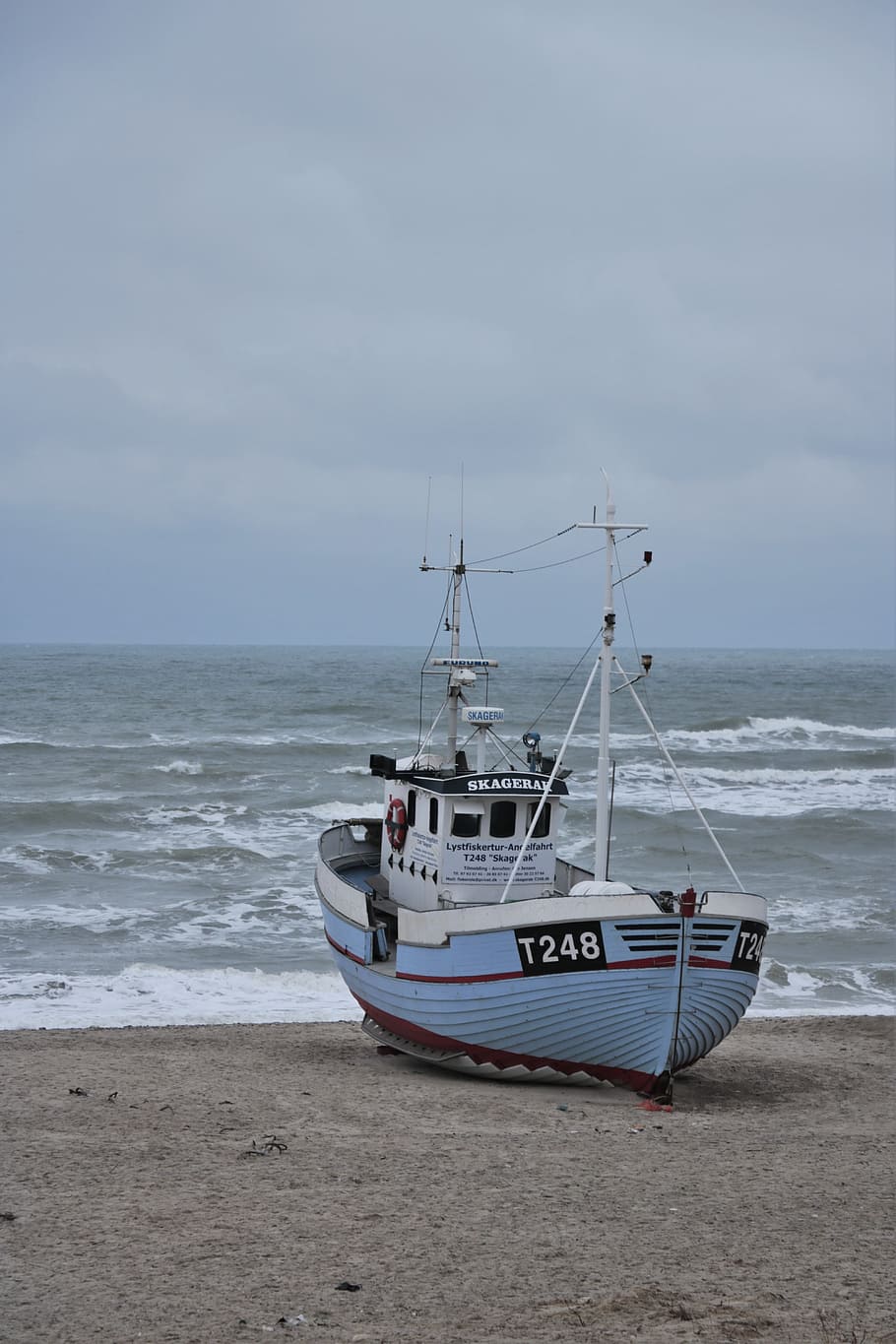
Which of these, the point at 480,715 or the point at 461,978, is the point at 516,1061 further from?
the point at 480,715

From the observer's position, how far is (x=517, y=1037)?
42.4 ft

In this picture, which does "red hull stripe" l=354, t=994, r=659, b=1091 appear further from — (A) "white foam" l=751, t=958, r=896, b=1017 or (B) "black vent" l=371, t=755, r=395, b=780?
(A) "white foam" l=751, t=958, r=896, b=1017

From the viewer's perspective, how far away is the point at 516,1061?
13.2 m

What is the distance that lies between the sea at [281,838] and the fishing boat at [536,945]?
2208 millimetres

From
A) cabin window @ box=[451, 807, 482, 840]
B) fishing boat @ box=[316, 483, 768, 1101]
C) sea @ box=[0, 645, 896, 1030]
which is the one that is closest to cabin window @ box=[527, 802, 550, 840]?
fishing boat @ box=[316, 483, 768, 1101]

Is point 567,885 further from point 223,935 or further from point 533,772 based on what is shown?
point 223,935

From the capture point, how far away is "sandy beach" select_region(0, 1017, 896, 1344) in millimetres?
7473

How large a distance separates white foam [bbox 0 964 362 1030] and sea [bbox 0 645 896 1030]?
0.05 m

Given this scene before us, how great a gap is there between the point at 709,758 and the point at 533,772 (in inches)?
1445

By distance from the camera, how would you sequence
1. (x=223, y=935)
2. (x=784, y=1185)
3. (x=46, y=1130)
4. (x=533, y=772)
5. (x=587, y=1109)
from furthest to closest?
(x=223, y=935), (x=533, y=772), (x=587, y=1109), (x=46, y=1130), (x=784, y=1185)

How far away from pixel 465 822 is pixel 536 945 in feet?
7.97

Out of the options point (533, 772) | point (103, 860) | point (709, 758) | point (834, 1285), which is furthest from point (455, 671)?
point (709, 758)

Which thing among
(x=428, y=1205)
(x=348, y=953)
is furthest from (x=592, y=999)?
(x=348, y=953)

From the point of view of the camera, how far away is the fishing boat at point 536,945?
12.1m
